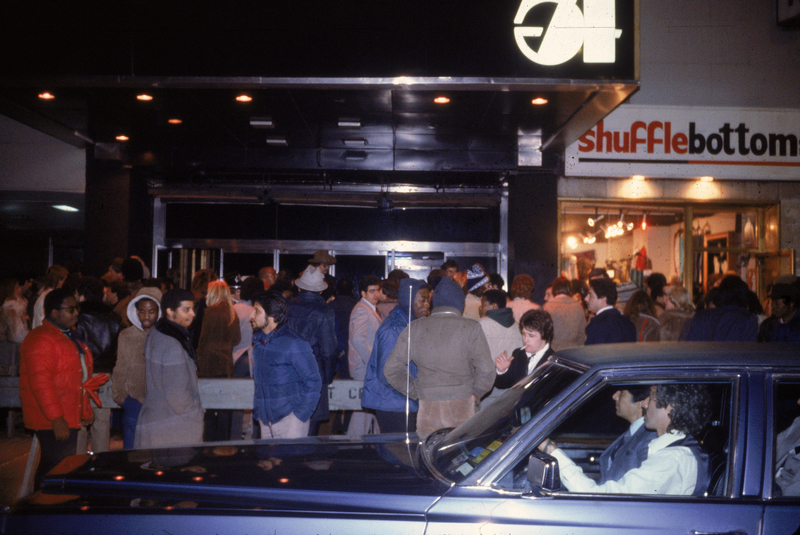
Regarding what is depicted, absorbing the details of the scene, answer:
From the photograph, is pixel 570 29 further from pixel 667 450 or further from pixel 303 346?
pixel 667 450

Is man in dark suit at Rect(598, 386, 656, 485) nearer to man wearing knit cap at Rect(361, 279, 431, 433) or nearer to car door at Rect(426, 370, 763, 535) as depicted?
car door at Rect(426, 370, 763, 535)

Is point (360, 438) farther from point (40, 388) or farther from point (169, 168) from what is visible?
point (169, 168)

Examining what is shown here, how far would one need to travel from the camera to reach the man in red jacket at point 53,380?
4676mm

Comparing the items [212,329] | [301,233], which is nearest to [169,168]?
[301,233]

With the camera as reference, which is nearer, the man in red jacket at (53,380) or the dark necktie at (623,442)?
the dark necktie at (623,442)

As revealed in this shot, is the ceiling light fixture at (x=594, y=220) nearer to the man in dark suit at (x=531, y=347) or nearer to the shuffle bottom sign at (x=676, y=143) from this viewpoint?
the shuffle bottom sign at (x=676, y=143)

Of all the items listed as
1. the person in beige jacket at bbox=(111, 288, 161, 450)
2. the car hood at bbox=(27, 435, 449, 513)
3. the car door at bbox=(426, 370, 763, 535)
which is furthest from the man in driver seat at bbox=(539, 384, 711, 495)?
the person in beige jacket at bbox=(111, 288, 161, 450)

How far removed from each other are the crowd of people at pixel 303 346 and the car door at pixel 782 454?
0.67 meters

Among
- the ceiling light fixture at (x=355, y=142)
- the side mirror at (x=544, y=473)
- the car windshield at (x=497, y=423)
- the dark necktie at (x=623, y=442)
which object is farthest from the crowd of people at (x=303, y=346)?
the ceiling light fixture at (x=355, y=142)

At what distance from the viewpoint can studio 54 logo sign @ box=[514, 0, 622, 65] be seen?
7.44 metres

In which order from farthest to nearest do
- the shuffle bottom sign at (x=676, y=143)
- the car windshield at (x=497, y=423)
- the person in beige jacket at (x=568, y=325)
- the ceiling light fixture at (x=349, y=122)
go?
the shuffle bottom sign at (x=676, y=143) < the ceiling light fixture at (x=349, y=122) < the person in beige jacket at (x=568, y=325) < the car windshield at (x=497, y=423)

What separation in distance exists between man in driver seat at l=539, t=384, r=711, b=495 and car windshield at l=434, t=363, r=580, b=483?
7.9 inches

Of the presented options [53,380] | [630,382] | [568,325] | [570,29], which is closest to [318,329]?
[53,380]

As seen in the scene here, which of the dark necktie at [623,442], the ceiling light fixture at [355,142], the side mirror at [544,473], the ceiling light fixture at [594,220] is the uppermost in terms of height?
the ceiling light fixture at [355,142]
